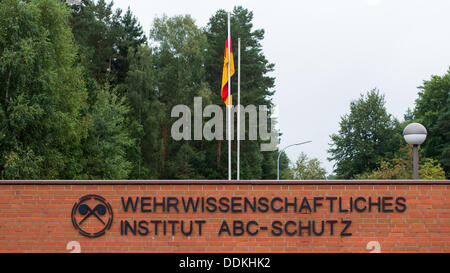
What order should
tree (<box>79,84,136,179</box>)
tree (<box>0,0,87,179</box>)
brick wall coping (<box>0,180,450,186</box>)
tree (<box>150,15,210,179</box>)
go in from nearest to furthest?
brick wall coping (<box>0,180,450,186</box>), tree (<box>0,0,87,179</box>), tree (<box>79,84,136,179</box>), tree (<box>150,15,210,179</box>)

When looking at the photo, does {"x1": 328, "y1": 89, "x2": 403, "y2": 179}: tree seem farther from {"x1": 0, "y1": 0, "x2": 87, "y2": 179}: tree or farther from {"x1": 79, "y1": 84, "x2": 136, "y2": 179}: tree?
{"x1": 0, "y1": 0, "x2": 87, "y2": 179}: tree

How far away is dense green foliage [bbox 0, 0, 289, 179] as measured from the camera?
88.4 ft

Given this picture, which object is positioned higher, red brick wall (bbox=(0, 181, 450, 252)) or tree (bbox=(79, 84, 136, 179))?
tree (bbox=(79, 84, 136, 179))

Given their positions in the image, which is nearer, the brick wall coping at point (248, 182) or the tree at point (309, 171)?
the brick wall coping at point (248, 182)

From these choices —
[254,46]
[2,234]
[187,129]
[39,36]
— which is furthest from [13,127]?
[254,46]

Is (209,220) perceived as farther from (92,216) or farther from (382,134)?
(382,134)

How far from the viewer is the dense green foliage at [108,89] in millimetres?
26953

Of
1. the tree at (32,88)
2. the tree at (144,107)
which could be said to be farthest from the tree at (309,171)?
the tree at (32,88)

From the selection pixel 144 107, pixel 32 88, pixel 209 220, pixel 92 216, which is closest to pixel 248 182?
pixel 209 220

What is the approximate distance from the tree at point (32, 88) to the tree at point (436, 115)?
33.1 meters

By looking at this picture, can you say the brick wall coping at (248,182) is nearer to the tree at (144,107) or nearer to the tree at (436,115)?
the tree at (144,107)

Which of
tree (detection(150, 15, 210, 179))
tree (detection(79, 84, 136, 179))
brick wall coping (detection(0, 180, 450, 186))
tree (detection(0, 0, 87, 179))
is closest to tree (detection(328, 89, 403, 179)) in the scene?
tree (detection(150, 15, 210, 179))

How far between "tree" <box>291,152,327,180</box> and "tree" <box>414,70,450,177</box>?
32.8ft

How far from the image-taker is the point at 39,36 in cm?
2784
